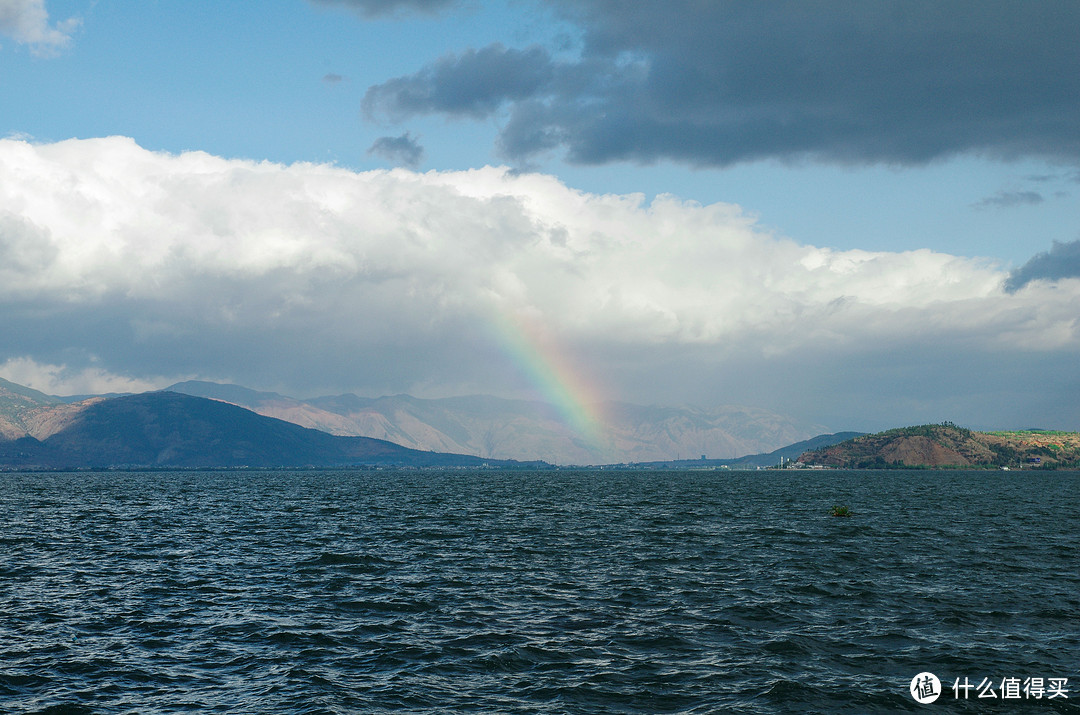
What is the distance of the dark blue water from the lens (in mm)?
27984

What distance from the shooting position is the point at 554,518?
346 ft

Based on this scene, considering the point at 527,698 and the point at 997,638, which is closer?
the point at 527,698

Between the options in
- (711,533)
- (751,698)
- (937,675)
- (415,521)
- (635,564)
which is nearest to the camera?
(751,698)

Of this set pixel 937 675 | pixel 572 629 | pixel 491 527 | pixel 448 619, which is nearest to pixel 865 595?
pixel 937 675

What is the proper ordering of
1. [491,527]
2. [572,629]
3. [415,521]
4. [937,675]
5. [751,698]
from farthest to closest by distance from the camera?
[415,521] → [491,527] → [572,629] → [937,675] → [751,698]

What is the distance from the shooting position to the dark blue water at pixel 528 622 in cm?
2798

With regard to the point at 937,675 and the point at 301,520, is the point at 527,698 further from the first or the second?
the point at 301,520

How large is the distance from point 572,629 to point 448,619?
21.7 feet
